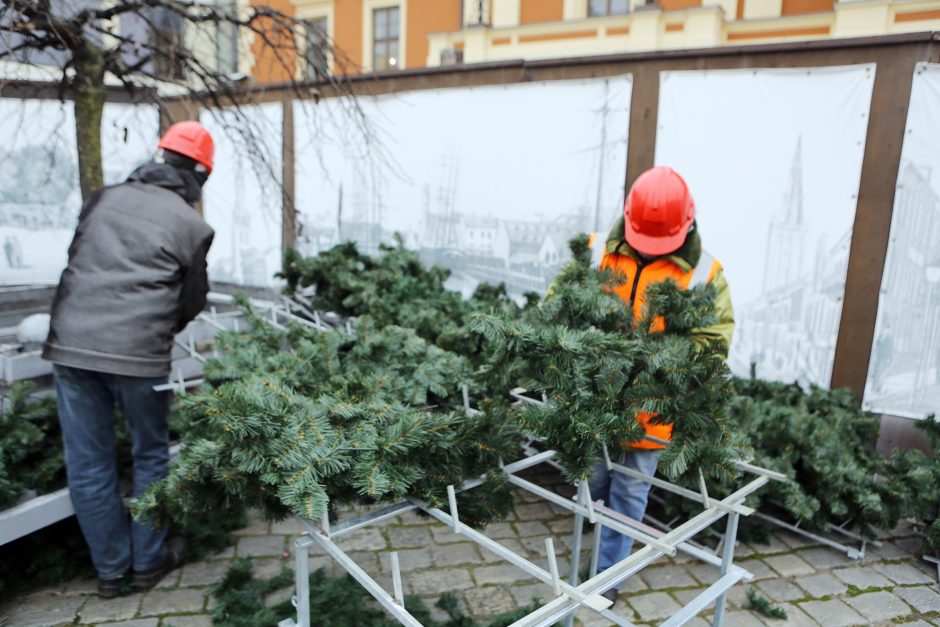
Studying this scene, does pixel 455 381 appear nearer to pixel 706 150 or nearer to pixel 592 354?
pixel 592 354

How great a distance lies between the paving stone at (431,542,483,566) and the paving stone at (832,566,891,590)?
198 cm

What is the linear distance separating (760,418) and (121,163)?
7036 millimetres

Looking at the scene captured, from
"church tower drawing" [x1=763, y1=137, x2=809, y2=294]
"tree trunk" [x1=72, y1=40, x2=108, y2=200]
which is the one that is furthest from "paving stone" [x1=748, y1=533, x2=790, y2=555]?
"tree trunk" [x1=72, y1=40, x2=108, y2=200]

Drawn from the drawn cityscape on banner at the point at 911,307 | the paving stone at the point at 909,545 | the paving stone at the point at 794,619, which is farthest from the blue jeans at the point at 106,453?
the drawn cityscape on banner at the point at 911,307

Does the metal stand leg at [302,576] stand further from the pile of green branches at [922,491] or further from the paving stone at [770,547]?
the pile of green branches at [922,491]

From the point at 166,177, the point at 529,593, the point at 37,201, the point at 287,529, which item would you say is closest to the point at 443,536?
the point at 529,593

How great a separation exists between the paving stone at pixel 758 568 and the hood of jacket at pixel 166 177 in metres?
3.58

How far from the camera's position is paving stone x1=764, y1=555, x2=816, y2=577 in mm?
3555

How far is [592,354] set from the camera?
2070 millimetres

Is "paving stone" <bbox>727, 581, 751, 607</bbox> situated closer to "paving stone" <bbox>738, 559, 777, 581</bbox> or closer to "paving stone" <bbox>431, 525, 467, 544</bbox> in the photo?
"paving stone" <bbox>738, 559, 777, 581</bbox>

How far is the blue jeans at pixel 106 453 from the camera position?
299 cm

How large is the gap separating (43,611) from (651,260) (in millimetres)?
3230

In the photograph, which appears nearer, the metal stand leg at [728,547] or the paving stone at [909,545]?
the metal stand leg at [728,547]

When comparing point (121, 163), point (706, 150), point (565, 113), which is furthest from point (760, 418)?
point (121, 163)
